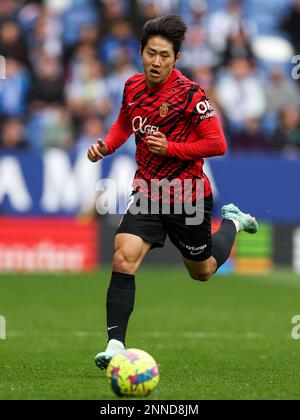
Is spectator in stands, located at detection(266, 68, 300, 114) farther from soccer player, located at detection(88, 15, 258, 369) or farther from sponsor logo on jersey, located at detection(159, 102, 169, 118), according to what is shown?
sponsor logo on jersey, located at detection(159, 102, 169, 118)

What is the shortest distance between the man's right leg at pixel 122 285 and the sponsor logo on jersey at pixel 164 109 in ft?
2.82

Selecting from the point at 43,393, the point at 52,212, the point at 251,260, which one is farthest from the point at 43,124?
the point at 43,393

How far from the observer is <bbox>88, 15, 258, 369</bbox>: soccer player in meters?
6.92

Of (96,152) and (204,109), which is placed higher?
(204,109)

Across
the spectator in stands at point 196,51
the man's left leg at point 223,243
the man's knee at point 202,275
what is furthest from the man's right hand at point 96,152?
the spectator in stands at point 196,51

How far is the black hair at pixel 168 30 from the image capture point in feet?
22.9

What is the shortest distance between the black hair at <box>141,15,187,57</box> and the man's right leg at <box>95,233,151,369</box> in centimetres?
133

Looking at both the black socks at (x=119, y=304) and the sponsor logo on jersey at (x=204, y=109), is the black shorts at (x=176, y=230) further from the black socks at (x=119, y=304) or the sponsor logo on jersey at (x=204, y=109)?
the sponsor logo on jersey at (x=204, y=109)

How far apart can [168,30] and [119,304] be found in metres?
1.85

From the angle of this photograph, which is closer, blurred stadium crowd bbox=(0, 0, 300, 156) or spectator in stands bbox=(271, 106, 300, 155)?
blurred stadium crowd bbox=(0, 0, 300, 156)

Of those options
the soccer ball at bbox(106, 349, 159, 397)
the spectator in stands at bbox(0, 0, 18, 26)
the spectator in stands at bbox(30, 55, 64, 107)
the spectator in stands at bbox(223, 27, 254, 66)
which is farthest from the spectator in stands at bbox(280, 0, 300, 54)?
the soccer ball at bbox(106, 349, 159, 397)

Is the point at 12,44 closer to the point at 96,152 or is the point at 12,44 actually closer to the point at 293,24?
the point at 293,24

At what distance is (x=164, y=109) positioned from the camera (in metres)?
7.11

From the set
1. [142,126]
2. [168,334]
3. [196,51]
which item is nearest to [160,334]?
[168,334]
